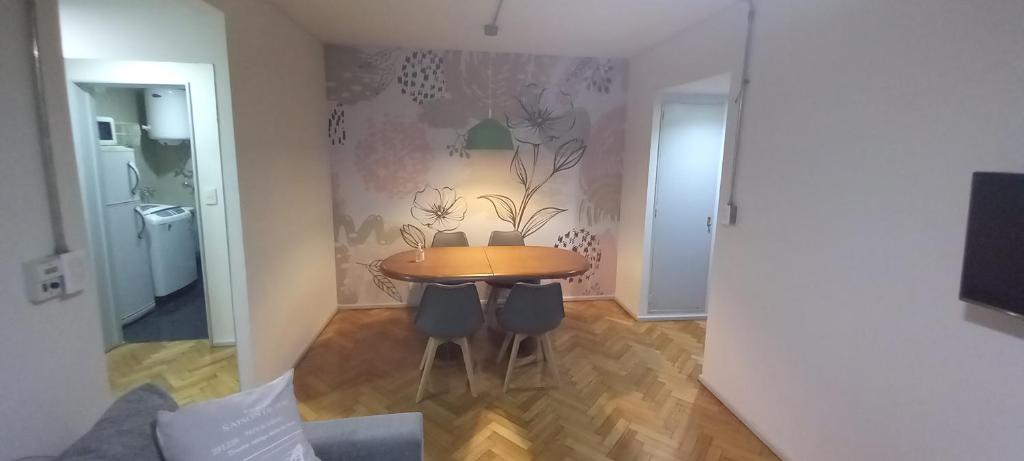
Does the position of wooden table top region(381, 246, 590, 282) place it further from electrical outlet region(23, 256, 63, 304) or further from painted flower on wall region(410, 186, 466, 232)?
electrical outlet region(23, 256, 63, 304)

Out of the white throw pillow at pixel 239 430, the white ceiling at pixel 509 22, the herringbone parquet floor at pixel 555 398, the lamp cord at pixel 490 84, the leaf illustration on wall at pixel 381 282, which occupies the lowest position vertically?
the herringbone parquet floor at pixel 555 398

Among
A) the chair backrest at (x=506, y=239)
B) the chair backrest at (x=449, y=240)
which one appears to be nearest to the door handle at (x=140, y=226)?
the chair backrest at (x=449, y=240)

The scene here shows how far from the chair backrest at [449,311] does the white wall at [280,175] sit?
105 cm

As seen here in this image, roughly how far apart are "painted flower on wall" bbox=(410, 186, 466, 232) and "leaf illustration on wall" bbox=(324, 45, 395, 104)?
3.61ft

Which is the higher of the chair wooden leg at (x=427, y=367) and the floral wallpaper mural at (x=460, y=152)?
the floral wallpaper mural at (x=460, y=152)

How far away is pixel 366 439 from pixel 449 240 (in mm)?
2639

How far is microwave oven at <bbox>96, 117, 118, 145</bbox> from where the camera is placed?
3.27 metres

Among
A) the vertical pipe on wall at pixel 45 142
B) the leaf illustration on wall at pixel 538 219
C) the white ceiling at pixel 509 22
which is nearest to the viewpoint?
the vertical pipe on wall at pixel 45 142

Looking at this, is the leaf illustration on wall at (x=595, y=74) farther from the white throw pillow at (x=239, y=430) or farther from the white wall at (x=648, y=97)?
the white throw pillow at (x=239, y=430)

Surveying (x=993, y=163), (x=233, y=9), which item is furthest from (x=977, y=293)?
(x=233, y=9)

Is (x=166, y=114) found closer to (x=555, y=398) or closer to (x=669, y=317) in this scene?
(x=555, y=398)

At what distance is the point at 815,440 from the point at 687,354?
140 centimetres

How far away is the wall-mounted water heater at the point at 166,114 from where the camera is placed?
3.57 metres

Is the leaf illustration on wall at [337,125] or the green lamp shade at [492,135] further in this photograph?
the leaf illustration on wall at [337,125]
